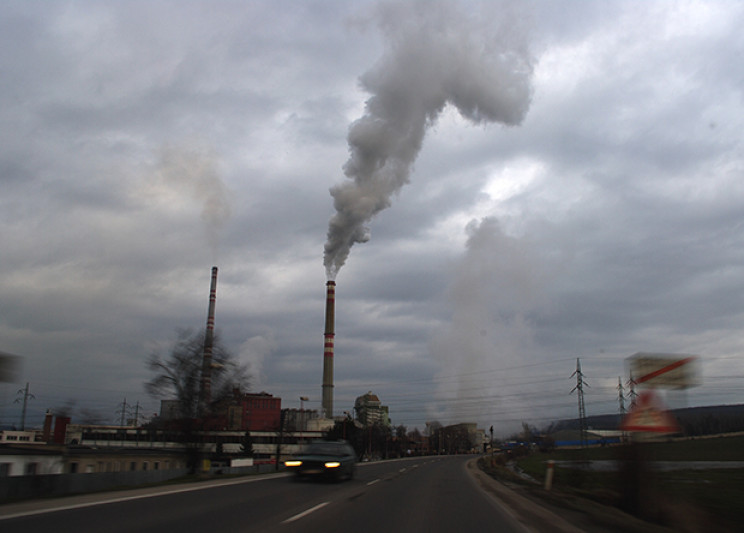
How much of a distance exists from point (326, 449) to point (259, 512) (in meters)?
8.99

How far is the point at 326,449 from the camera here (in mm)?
19828

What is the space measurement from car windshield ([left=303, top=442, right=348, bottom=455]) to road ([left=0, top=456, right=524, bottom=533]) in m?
3.44

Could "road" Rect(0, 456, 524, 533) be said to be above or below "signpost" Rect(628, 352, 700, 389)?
below

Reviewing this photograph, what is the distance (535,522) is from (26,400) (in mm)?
88948

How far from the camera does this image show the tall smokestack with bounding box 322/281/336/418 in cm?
6781

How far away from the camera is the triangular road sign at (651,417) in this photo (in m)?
9.95

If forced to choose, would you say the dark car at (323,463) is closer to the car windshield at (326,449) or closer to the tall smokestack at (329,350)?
the car windshield at (326,449)

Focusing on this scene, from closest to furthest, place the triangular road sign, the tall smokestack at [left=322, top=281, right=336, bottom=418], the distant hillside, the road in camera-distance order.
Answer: the road < the triangular road sign < the distant hillside < the tall smokestack at [left=322, top=281, right=336, bottom=418]

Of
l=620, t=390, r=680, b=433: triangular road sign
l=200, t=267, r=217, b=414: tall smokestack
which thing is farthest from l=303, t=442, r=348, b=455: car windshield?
l=200, t=267, r=217, b=414: tall smokestack

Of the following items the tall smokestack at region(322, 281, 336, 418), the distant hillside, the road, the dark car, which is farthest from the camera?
the tall smokestack at region(322, 281, 336, 418)

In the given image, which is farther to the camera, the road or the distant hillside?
the distant hillside

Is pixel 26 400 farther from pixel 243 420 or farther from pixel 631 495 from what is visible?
pixel 631 495

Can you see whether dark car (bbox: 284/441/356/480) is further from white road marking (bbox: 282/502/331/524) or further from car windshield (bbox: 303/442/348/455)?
white road marking (bbox: 282/502/331/524)

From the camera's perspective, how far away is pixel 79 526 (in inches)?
338
